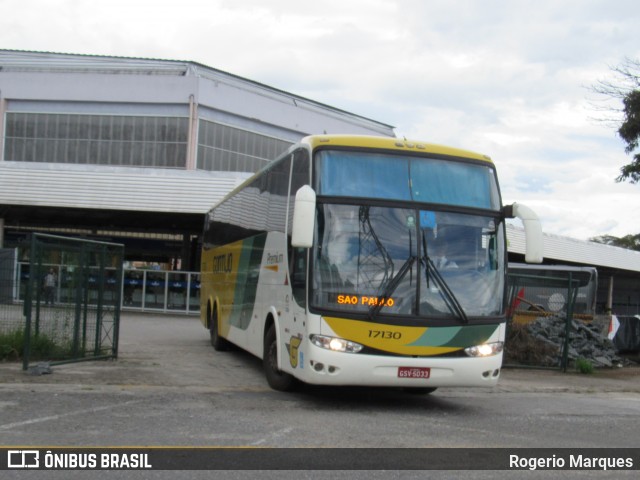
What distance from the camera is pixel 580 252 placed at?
1983 inches

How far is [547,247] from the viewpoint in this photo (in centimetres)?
4697

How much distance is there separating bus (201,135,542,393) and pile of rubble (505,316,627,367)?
24.2 ft

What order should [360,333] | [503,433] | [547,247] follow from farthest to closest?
[547,247] < [360,333] < [503,433]

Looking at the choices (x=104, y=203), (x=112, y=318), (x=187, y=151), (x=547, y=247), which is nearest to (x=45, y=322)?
(x=112, y=318)

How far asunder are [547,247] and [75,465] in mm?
43625

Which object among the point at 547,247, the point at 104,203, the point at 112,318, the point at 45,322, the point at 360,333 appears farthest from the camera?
the point at 547,247

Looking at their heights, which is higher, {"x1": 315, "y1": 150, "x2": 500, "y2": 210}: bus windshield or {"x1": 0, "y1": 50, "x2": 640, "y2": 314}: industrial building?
{"x1": 0, "y1": 50, "x2": 640, "y2": 314}: industrial building

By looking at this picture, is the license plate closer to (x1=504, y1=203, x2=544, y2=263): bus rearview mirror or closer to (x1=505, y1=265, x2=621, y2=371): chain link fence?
(x1=504, y1=203, x2=544, y2=263): bus rearview mirror

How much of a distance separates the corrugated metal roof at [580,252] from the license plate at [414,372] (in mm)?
32736

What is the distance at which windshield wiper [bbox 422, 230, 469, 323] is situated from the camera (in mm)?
9547

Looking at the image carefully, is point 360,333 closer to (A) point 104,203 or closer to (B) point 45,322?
(B) point 45,322

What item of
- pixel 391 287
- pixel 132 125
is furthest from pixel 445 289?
pixel 132 125

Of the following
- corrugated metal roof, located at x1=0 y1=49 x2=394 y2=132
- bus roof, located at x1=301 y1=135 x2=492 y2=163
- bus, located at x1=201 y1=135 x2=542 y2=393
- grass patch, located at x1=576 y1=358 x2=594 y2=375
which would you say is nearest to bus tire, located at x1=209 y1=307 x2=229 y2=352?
bus, located at x1=201 y1=135 x2=542 y2=393

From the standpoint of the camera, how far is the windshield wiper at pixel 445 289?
9.55m
